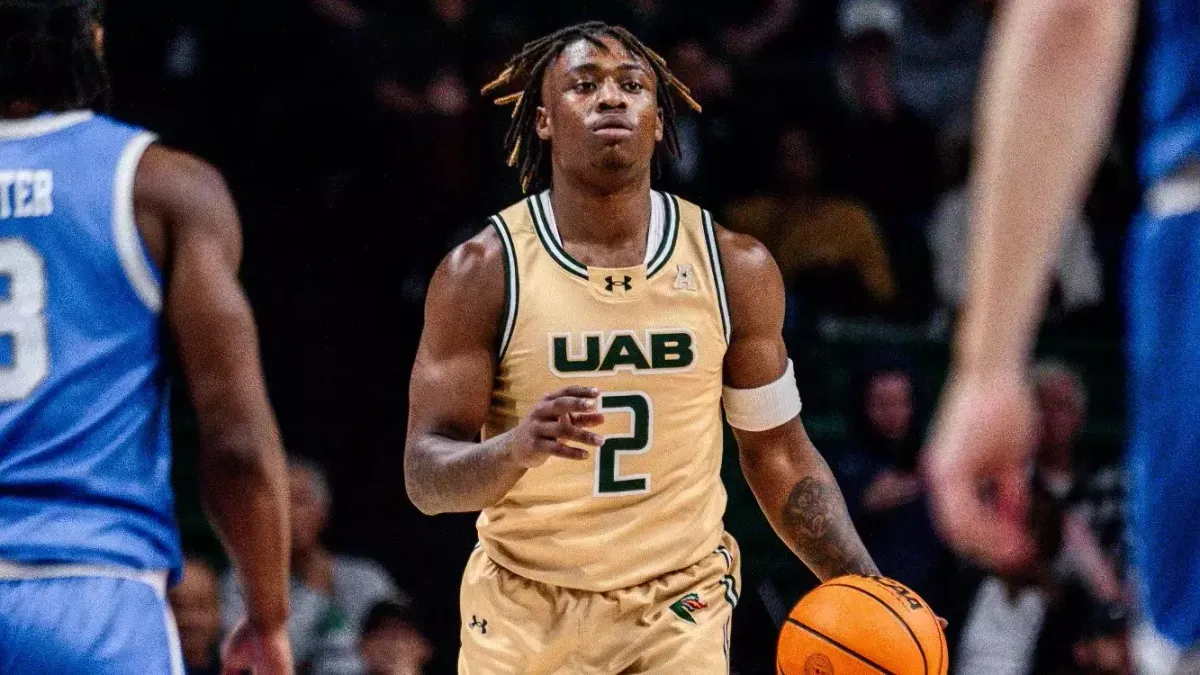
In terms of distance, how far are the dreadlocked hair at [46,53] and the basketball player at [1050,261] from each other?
159 cm

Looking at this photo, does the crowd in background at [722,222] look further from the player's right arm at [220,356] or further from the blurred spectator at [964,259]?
the player's right arm at [220,356]

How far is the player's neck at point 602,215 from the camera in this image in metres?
3.99

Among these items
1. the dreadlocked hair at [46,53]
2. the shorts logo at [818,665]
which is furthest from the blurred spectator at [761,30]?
the dreadlocked hair at [46,53]

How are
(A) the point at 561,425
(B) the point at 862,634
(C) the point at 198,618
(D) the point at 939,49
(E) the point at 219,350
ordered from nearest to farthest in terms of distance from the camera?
(E) the point at 219,350 → (A) the point at 561,425 → (B) the point at 862,634 → (C) the point at 198,618 → (D) the point at 939,49

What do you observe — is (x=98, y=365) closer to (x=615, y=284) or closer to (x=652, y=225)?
(x=615, y=284)

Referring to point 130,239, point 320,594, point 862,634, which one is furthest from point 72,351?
point 320,594

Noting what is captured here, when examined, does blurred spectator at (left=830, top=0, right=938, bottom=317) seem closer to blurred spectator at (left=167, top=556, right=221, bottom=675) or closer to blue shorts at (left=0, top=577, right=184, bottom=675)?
blurred spectator at (left=167, top=556, right=221, bottom=675)

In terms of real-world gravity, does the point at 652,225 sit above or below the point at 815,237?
above

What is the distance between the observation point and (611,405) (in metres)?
3.83

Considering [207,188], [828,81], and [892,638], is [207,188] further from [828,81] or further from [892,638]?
[828,81]

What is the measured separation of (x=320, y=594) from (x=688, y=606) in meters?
2.92

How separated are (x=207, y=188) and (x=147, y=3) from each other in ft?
18.8

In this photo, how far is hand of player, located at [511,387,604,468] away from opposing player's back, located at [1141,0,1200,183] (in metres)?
1.48

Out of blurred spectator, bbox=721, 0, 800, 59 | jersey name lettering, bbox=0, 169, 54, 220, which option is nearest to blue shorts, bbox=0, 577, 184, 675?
jersey name lettering, bbox=0, 169, 54, 220
